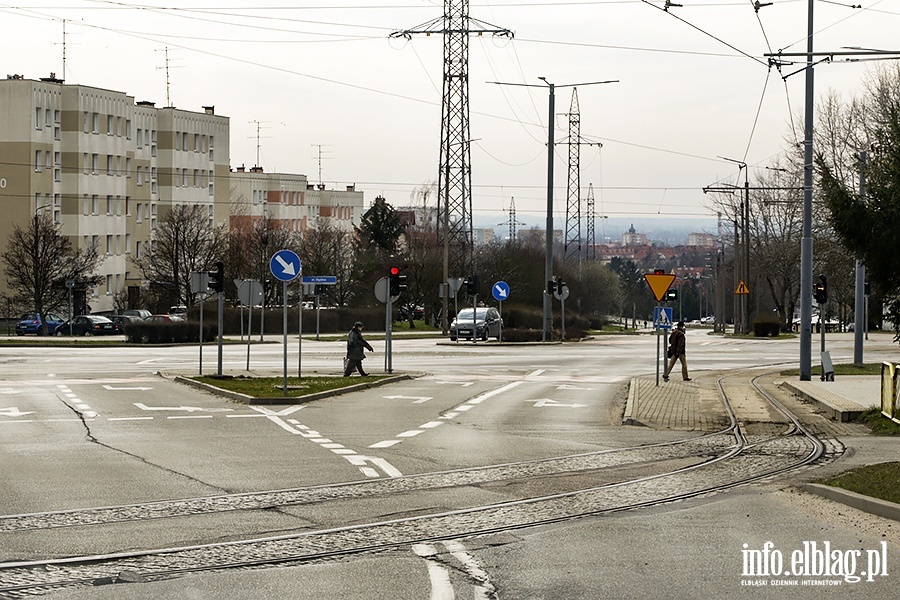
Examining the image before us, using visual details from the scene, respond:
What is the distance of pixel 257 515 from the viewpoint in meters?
11.4

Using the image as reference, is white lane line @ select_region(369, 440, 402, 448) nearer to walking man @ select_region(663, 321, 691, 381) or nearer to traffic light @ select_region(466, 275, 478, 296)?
walking man @ select_region(663, 321, 691, 381)

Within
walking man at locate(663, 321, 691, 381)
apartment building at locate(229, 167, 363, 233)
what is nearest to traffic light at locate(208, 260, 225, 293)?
walking man at locate(663, 321, 691, 381)

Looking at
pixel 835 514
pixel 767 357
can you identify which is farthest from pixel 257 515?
pixel 767 357

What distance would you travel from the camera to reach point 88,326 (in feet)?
243

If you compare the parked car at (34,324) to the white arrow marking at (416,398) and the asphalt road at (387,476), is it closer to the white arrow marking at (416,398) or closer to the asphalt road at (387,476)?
the asphalt road at (387,476)

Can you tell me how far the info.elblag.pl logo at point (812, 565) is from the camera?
8.52 metres

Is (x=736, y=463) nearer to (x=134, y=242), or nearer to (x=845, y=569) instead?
(x=845, y=569)

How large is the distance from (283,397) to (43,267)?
50601mm

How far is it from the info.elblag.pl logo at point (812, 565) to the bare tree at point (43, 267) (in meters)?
65.5

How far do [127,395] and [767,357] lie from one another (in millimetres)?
30192

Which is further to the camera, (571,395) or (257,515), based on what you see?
(571,395)

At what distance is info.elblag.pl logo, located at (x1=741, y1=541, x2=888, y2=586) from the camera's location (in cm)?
852

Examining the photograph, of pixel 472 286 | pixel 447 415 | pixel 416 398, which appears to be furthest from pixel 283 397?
pixel 472 286

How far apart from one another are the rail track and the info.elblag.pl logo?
2.22 metres
